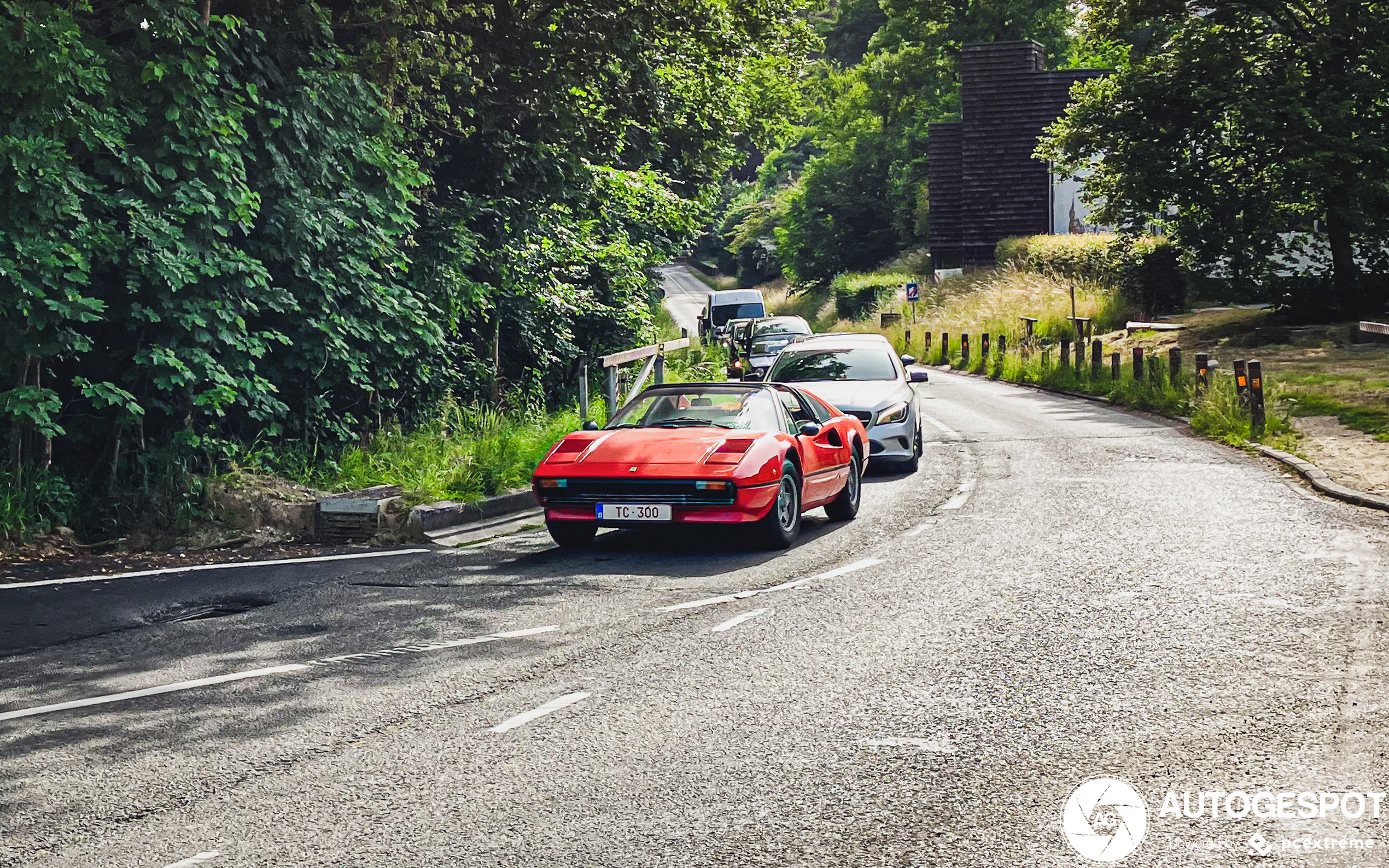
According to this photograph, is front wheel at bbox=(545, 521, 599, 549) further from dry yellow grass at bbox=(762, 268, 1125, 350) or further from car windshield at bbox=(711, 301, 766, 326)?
car windshield at bbox=(711, 301, 766, 326)

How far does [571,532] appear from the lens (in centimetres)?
1132

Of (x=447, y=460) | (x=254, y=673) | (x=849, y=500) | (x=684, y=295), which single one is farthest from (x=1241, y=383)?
(x=684, y=295)

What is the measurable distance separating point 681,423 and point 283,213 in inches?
181

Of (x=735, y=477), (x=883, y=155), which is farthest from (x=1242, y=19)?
(x=883, y=155)

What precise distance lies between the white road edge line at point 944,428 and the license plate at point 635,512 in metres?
10.4

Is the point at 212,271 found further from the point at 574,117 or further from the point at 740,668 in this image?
the point at 740,668

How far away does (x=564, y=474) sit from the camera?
1095cm

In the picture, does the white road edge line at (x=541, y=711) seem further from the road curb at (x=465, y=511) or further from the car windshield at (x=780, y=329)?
the car windshield at (x=780, y=329)

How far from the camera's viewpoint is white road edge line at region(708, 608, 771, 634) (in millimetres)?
8031

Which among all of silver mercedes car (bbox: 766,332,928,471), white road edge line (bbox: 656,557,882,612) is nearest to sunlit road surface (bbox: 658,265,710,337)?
silver mercedes car (bbox: 766,332,928,471)

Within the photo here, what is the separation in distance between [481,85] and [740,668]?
37.7 ft

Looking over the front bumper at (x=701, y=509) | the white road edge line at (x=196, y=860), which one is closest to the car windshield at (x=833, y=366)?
the front bumper at (x=701, y=509)

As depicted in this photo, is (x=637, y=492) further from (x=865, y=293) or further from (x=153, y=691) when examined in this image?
(x=865, y=293)

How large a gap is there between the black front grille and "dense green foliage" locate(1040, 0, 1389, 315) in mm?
21643
